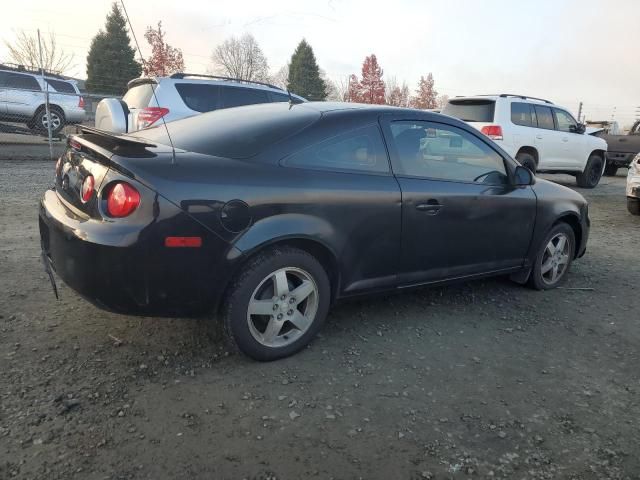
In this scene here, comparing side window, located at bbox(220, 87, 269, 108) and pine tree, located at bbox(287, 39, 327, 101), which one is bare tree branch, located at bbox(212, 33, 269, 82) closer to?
pine tree, located at bbox(287, 39, 327, 101)

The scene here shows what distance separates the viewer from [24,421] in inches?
93.0

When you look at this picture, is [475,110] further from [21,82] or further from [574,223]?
[21,82]

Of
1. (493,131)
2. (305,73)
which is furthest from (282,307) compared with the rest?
(305,73)

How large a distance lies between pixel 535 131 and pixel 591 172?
276 cm

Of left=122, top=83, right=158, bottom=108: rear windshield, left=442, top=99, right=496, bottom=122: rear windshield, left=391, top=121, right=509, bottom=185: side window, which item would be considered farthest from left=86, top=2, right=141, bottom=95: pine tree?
left=391, top=121, right=509, bottom=185: side window

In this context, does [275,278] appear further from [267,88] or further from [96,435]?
[267,88]

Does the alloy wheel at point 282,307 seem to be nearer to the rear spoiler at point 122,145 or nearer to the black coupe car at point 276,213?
the black coupe car at point 276,213

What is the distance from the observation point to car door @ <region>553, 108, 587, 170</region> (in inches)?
445

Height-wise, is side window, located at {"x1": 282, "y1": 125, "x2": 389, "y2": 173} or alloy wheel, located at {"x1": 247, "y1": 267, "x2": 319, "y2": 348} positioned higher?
side window, located at {"x1": 282, "y1": 125, "x2": 389, "y2": 173}

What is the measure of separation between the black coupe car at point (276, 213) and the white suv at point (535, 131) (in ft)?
21.0

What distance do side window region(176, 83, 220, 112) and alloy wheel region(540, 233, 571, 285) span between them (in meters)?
5.67

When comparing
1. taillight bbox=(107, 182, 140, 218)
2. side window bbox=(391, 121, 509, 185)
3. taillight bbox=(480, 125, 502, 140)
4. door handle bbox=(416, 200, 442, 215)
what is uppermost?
taillight bbox=(480, 125, 502, 140)

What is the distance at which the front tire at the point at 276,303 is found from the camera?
2.85 meters

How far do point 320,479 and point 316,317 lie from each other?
115 centimetres
